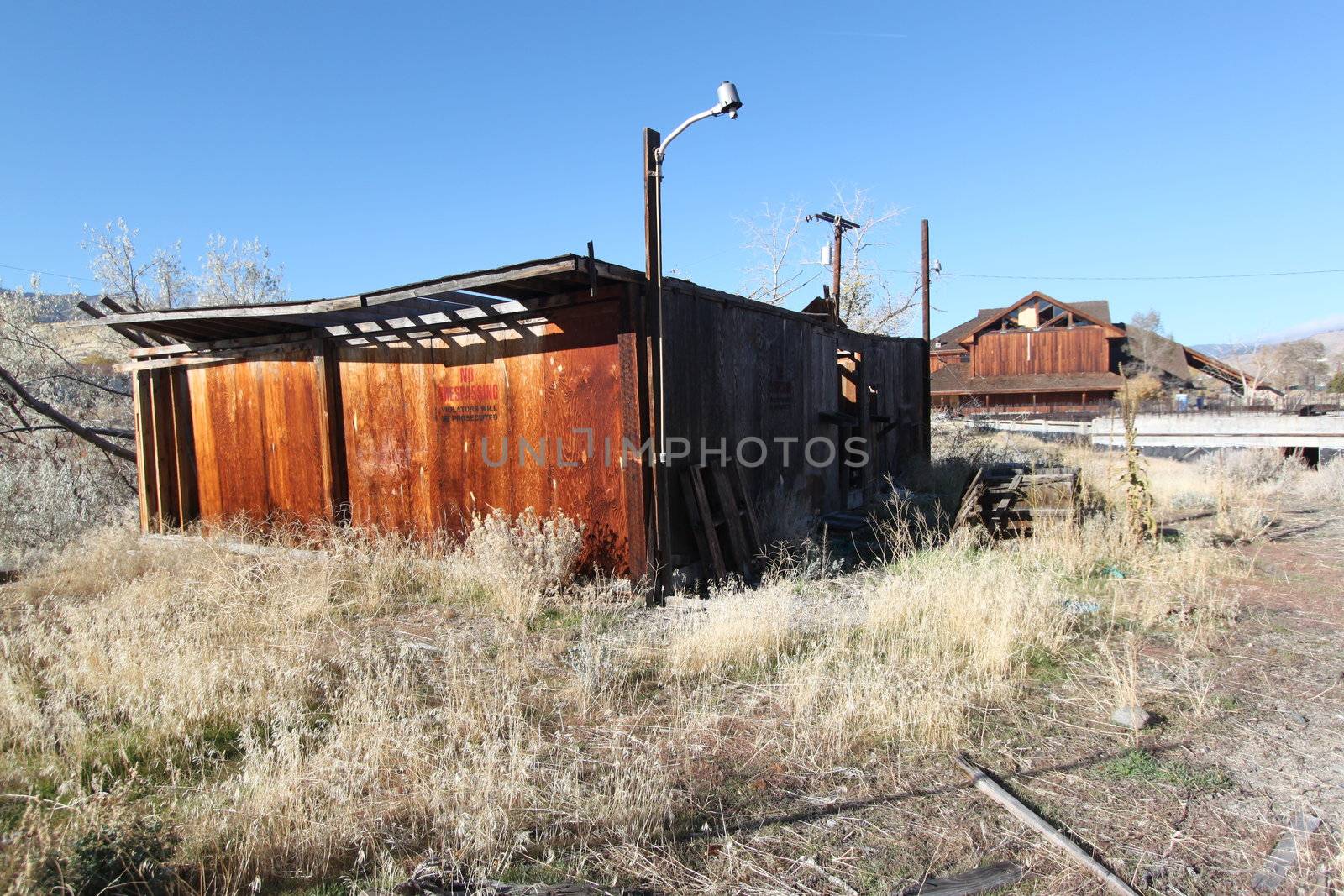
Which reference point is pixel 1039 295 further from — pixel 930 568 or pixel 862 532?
pixel 930 568

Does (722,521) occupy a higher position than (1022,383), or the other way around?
(1022,383)

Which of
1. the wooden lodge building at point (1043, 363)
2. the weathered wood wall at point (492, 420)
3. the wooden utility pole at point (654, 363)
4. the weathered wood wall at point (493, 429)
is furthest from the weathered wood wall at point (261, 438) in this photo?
the wooden lodge building at point (1043, 363)

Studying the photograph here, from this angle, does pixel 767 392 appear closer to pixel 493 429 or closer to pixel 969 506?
pixel 969 506

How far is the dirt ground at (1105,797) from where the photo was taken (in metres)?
2.87

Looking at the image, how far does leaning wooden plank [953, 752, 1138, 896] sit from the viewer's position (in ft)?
9.06

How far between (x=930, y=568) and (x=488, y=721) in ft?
14.4

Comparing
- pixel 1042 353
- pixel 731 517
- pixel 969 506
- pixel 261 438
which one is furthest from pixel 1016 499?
pixel 1042 353

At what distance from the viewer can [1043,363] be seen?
42.5 meters

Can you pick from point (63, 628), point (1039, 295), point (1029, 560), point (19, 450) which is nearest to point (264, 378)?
point (63, 628)

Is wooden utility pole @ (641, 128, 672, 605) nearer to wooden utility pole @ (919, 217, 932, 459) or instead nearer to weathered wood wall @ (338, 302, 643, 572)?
weathered wood wall @ (338, 302, 643, 572)

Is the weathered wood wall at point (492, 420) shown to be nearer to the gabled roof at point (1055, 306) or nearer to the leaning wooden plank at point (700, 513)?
the leaning wooden plank at point (700, 513)

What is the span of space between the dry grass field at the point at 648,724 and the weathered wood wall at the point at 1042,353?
38.3 metres

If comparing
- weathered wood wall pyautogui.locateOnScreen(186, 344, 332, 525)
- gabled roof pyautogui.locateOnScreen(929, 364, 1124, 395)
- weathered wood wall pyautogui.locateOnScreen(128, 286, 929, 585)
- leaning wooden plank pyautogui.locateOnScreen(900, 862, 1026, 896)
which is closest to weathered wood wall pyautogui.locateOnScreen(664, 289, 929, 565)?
weathered wood wall pyautogui.locateOnScreen(128, 286, 929, 585)

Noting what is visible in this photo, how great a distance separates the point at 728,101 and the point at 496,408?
360cm
